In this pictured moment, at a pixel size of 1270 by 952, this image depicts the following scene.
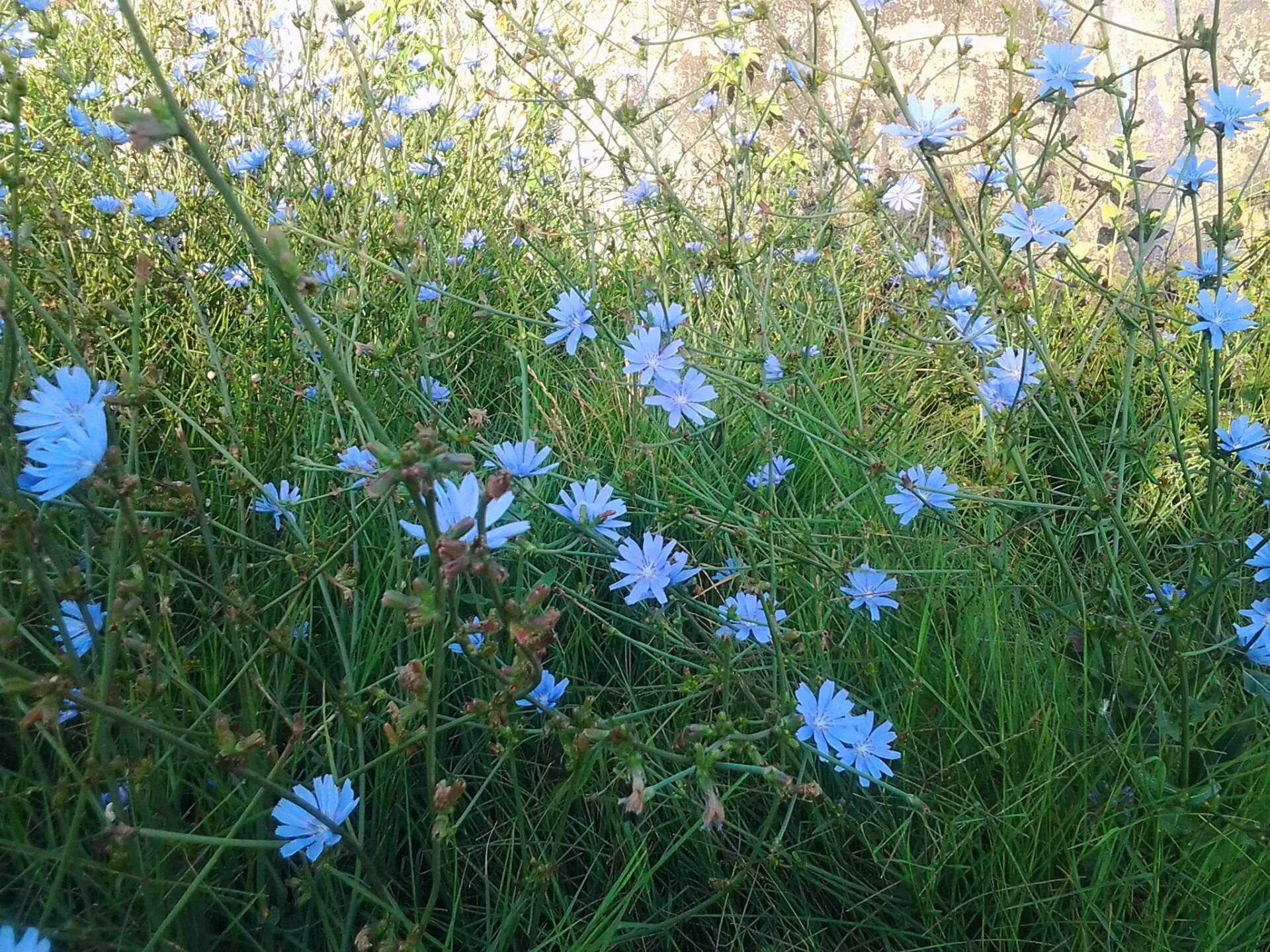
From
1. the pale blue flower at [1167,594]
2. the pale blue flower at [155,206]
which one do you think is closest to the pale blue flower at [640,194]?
the pale blue flower at [155,206]

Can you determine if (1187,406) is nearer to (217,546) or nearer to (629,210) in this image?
(629,210)

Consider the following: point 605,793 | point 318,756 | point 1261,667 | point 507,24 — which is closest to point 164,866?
point 318,756

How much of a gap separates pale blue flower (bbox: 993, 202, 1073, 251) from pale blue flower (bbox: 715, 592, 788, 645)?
0.69 meters

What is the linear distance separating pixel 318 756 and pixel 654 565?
1.76 feet

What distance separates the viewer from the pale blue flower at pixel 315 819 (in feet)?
3.33

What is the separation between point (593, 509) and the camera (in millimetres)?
1334

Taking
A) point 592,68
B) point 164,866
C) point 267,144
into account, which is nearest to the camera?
point 164,866

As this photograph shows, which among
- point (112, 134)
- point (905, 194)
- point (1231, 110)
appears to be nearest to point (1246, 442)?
point (1231, 110)

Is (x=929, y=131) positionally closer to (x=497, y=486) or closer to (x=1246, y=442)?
(x=1246, y=442)

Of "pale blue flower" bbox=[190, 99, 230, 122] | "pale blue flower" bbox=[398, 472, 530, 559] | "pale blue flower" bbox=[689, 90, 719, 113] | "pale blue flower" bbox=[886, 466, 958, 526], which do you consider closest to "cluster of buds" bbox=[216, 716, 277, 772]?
"pale blue flower" bbox=[398, 472, 530, 559]

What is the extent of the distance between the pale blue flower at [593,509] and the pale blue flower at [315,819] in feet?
1.42

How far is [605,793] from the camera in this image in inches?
53.4

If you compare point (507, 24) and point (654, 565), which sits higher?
point (507, 24)

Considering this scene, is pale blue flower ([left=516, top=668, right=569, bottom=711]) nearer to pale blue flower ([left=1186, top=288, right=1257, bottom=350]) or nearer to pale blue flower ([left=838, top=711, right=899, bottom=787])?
pale blue flower ([left=838, top=711, right=899, bottom=787])
